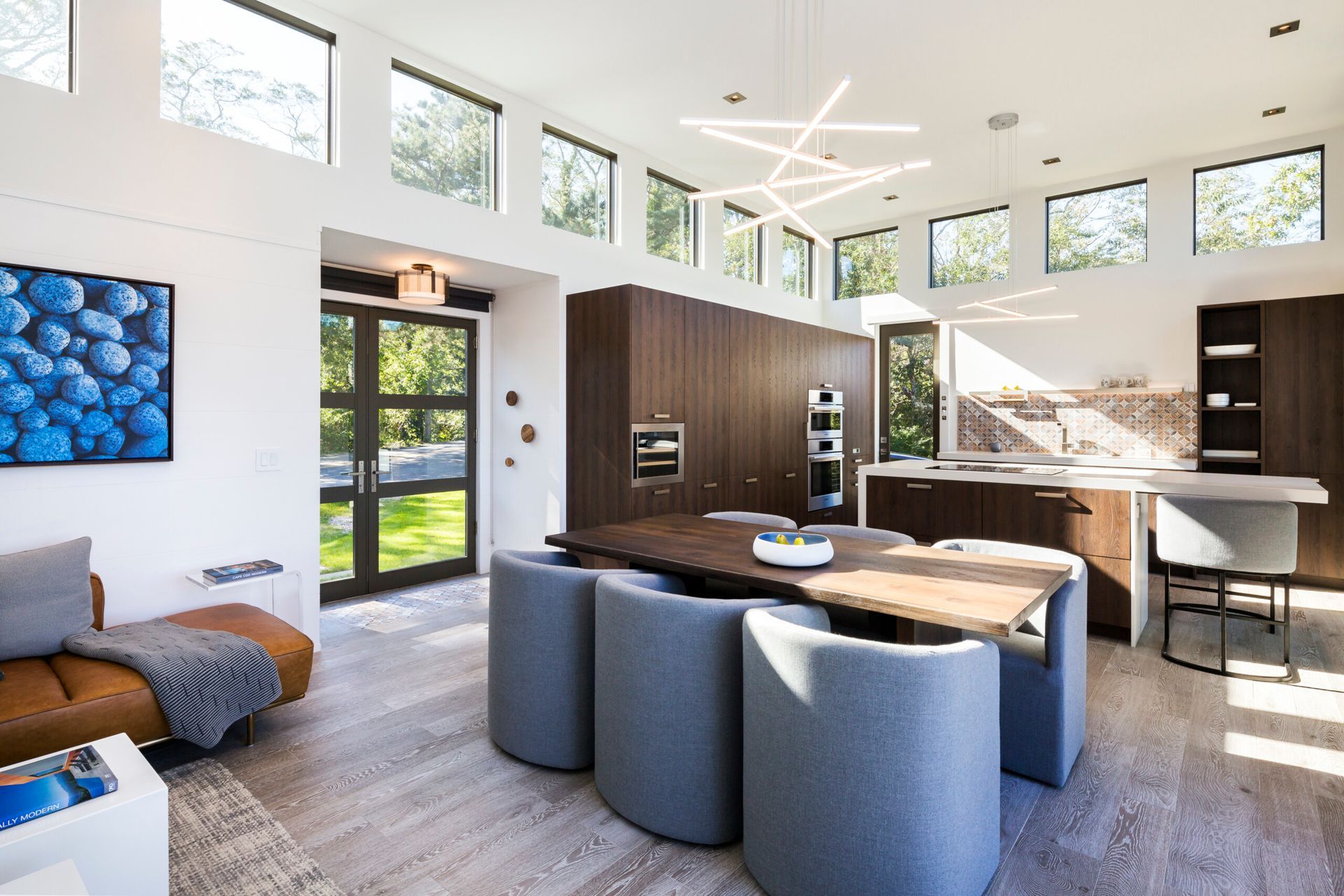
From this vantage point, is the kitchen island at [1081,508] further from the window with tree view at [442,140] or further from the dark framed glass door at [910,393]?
the window with tree view at [442,140]

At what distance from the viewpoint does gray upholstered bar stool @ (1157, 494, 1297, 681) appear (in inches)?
126

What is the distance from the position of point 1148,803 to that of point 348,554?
4.67 metres

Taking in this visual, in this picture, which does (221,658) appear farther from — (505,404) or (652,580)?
(505,404)

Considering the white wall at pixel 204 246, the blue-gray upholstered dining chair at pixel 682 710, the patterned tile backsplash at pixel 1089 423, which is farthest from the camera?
the patterned tile backsplash at pixel 1089 423

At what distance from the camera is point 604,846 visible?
6.64 feet

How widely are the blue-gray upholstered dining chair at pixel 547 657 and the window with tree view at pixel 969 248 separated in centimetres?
589

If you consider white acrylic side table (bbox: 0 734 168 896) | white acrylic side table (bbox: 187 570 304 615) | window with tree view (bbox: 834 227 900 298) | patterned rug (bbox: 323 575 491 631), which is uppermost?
window with tree view (bbox: 834 227 900 298)

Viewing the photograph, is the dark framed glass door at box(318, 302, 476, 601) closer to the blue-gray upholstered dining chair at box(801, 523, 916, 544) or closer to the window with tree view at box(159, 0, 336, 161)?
the window with tree view at box(159, 0, 336, 161)

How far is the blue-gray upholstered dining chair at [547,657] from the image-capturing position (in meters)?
2.40

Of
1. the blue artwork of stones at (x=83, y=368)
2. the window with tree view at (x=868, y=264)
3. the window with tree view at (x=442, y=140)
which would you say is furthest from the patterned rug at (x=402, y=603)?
the window with tree view at (x=868, y=264)

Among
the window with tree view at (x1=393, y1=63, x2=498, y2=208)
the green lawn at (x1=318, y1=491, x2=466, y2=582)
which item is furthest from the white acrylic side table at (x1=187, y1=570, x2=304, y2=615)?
the window with tree view at (x1=393, y1=63, x2=498, y2=208)

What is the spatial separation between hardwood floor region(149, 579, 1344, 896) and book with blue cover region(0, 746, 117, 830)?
0.61m

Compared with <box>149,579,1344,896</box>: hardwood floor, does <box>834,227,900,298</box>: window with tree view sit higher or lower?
higher

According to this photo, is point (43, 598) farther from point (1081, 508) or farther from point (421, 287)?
point (1081, 508)
